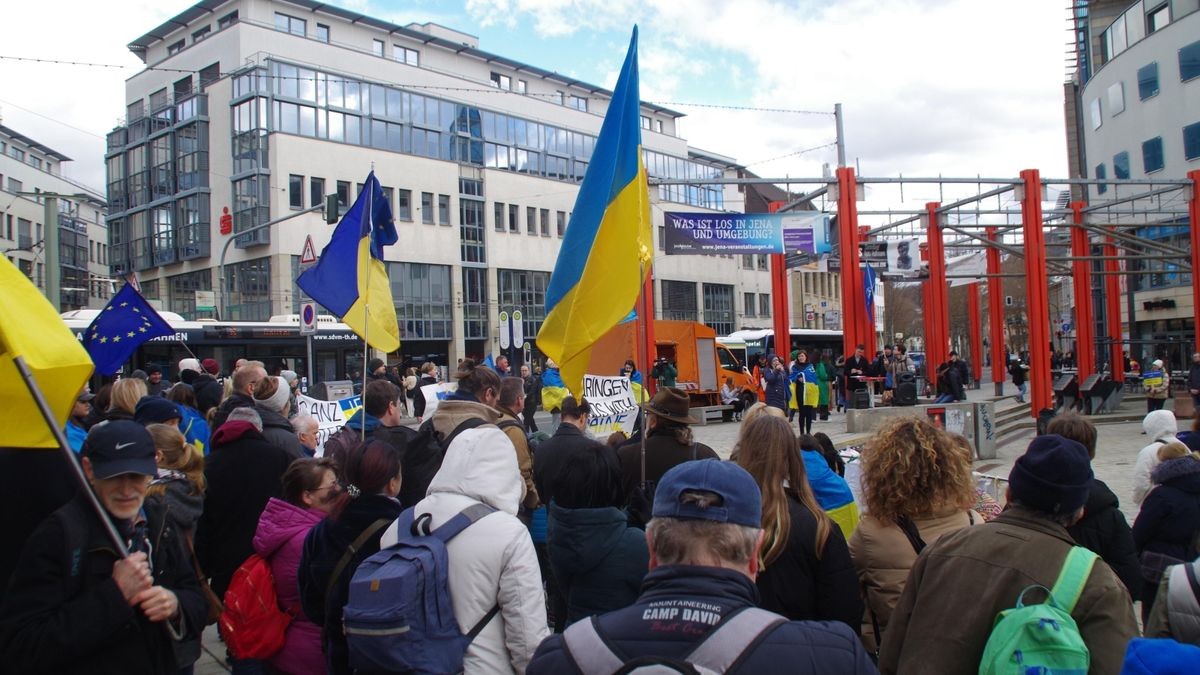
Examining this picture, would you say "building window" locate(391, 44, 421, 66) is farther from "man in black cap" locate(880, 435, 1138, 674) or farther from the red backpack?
"man in black cap" locate(880, 435, 1138, 674)

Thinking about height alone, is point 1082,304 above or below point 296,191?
below

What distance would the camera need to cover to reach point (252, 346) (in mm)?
29453

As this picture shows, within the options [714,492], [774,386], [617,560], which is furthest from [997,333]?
[714,492]

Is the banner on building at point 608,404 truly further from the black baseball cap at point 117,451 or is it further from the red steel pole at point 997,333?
the red steel pole at point 997,333

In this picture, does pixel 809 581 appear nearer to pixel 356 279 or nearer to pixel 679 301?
pixel 356 279

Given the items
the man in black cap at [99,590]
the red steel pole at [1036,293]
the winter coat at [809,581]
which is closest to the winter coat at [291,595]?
the man in black cap at [99,590]

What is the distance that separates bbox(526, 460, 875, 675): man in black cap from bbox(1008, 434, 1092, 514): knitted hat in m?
1.16

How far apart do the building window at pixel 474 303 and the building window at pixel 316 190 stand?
381 inches

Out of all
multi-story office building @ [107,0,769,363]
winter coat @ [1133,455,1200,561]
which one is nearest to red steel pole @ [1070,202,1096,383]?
multi-story office building @ [107,0,769,363]

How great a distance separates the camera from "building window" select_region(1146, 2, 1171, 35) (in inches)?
1476

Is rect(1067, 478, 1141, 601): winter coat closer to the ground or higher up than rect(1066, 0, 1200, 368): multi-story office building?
closer to the ground

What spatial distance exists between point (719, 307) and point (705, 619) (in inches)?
2662

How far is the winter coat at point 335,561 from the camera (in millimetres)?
3879

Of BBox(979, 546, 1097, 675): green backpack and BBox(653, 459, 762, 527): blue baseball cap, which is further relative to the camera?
BBox(979, 546, 1097, 675): green backpack
